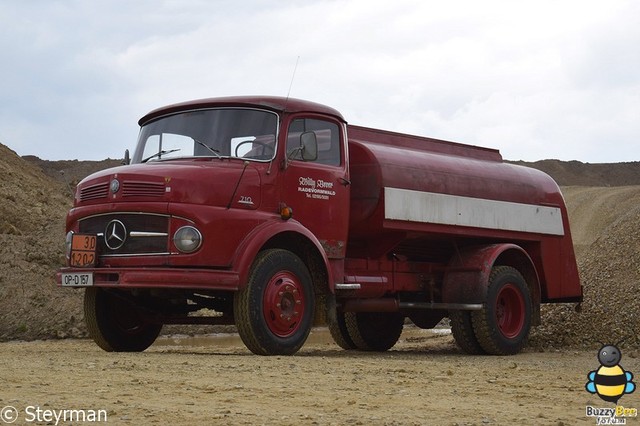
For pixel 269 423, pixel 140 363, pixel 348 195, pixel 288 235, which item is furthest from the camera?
pixel 348 195

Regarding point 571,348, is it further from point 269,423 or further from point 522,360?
point 269,423


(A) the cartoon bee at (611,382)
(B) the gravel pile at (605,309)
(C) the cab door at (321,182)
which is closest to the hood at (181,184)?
(C) the cab door at (321,182)

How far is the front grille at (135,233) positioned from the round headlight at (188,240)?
0.14 m

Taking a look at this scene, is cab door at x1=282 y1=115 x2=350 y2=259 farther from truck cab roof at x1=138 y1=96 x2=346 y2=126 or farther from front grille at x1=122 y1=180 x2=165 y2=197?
front grille at x1=122 y1=180 x2=165 y2=197

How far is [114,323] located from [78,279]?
137 centimetres

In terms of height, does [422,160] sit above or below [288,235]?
above

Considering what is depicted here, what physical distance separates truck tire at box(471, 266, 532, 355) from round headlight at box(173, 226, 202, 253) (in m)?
4.72

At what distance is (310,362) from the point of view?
979 cm

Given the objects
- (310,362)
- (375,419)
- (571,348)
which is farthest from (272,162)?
(571,348)

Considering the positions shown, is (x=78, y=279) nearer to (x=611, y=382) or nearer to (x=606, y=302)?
(x=611, y=382)

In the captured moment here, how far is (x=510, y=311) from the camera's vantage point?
14.2 metres

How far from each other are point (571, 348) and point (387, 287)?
11.6ft

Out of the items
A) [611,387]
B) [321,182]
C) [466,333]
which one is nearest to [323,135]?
[321,182]

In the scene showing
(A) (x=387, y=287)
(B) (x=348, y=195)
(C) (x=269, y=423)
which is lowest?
(C) (x=269, y=423)
